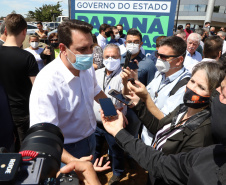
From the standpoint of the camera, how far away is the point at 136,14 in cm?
465

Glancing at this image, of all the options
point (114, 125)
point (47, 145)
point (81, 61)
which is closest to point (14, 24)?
point (81, 61)

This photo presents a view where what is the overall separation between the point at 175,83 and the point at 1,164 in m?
1.87

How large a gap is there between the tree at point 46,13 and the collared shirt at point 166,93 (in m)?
39.3

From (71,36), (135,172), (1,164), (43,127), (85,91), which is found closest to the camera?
(1,164)

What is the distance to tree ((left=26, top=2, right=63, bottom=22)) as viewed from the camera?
121 ft

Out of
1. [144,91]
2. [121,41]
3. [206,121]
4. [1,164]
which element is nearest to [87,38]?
[144,91]

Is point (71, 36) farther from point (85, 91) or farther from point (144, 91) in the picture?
point (144, 91)

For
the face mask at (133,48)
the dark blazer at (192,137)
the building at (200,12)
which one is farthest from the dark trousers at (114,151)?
the building at (200,12)

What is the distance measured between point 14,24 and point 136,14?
123 inches

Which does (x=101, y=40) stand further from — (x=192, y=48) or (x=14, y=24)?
(x=14, y=24)

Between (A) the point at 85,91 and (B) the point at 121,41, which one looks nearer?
(A) the point at 85,91

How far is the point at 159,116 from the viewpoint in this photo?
206cm

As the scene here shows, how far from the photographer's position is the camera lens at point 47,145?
76cm

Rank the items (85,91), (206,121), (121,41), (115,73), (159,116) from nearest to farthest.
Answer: (206,121) → (85,91) → (159,116) → (115,73) → (121,41)
